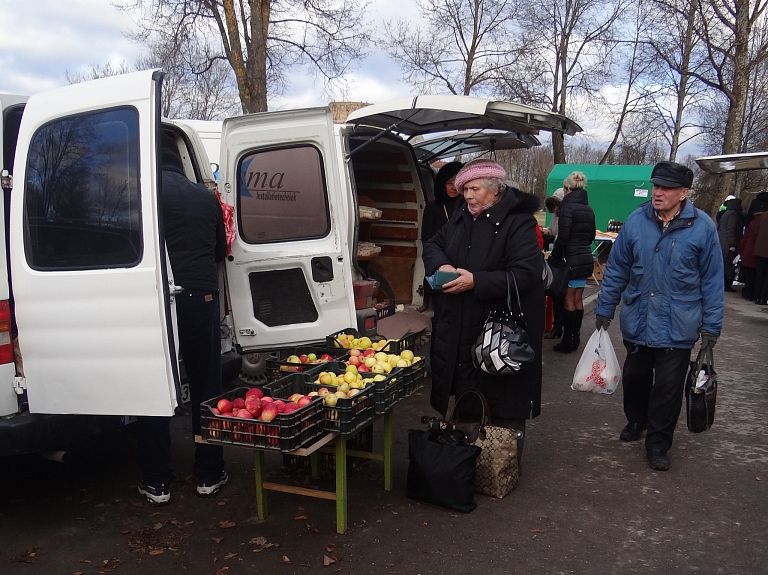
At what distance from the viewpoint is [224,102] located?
28.3 meters

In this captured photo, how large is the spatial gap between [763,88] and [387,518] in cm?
3408

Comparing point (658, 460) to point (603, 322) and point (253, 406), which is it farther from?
point (253, 406)

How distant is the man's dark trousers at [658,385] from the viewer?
4.44 metres

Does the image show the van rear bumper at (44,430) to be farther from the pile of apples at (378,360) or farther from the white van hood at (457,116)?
the white van hood at (457,116)

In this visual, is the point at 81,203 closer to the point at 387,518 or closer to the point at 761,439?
the point at 387,518

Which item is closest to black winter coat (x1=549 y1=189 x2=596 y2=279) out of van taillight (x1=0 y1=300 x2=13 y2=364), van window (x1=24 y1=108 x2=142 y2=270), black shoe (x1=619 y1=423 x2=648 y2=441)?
black shoe (x1=619 y1=423 x2=648 y2=441)

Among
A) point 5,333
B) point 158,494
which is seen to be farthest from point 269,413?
point 5,333

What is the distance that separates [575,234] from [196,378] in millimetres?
4921

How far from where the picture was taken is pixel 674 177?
4344 millimetres

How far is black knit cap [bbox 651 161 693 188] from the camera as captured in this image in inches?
171

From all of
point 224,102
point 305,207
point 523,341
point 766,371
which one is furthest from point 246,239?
point 224,102

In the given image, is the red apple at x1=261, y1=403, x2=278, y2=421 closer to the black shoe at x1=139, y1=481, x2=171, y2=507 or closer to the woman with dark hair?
the black shoe at x1=139, y1=481, x2=171, y2=507

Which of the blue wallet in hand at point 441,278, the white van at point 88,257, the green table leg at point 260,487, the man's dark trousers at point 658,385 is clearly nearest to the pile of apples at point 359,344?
the blue wallet in hand at point 441,278

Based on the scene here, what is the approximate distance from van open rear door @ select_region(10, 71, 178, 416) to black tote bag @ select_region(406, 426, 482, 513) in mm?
1439
